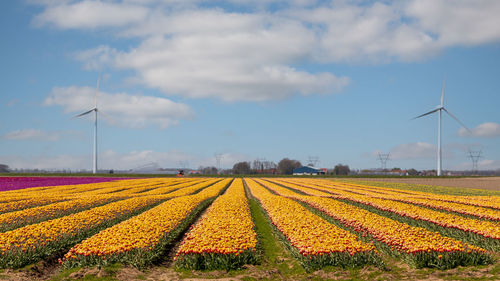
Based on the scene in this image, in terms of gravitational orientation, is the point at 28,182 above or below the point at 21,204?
below

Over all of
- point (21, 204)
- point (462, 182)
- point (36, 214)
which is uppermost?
point (36, 214)

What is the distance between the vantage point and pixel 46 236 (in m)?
16.2

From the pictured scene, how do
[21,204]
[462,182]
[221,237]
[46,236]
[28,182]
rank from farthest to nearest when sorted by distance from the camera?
[462,182] < [28,182] < [21,204] < [46,236] < [221,237]

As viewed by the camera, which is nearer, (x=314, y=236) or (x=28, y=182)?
(x=314, y=236)

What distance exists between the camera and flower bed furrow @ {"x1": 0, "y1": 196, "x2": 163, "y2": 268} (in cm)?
1388

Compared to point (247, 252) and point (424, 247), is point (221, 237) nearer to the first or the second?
point (247, 252)

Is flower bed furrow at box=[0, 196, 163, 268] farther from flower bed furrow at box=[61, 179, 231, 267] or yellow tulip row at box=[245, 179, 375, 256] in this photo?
yellow tulip row at box=[245, 179, 375, 256]

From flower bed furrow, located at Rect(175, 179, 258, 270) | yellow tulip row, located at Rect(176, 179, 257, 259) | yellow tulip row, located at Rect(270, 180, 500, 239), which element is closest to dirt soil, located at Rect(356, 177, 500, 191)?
yellow tulip row, located at Rect(270, 180, 500, 239)

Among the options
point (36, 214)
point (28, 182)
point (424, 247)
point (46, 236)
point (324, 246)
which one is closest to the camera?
point (424, 247)

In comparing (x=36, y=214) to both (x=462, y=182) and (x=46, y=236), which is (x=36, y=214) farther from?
(x=462, y=182)

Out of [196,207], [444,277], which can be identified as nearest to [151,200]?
[196,207]

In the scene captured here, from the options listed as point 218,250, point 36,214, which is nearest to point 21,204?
point 36,214

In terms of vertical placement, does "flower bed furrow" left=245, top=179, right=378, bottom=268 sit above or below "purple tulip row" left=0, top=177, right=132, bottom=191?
above

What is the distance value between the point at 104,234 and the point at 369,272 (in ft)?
33.7
